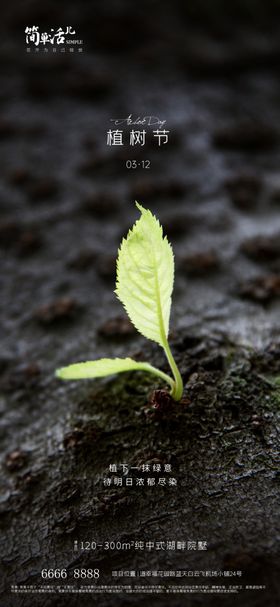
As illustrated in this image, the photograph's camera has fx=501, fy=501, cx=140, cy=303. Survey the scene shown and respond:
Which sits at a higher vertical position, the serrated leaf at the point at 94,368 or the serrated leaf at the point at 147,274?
the serrated leaf at the point at 147,274

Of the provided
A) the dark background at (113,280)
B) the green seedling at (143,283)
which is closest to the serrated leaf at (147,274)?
the green seedling at (143,283)

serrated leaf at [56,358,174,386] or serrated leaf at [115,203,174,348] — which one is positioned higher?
serrated leaf at [115,203,174,348]

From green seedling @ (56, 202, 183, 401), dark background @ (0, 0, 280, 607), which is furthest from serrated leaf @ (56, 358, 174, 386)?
dark background @ (0, 0, 280, 607)

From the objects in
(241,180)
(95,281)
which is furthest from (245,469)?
(241,180)

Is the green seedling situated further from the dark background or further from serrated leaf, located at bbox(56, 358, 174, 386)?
the dark background

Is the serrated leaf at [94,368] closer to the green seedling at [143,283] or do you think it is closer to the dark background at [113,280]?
the green seedling at [143,283]
